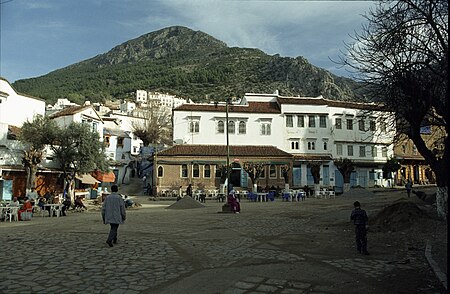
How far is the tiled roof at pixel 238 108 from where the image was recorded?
4656 centimetres

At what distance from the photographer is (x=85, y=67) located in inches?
6442

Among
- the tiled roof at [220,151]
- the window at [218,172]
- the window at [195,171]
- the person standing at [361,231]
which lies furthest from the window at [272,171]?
the person standing at [361,231]

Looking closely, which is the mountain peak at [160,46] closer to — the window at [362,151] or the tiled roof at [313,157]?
the window at [362,151]

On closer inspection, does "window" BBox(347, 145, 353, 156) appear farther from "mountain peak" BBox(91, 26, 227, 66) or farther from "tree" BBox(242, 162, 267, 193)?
"mountain peak" BBox(91, 26, 227, 66)

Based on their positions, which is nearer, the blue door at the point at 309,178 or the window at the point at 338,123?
the blue door at the point at 309,178

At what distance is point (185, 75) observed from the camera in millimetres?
126062

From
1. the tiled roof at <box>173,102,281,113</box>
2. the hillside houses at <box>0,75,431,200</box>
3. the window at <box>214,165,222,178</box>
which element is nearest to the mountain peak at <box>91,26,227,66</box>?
the tiled roof at <box>173,102,281,113</box>

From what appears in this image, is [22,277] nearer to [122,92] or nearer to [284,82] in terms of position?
[284,82]

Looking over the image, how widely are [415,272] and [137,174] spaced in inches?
2161

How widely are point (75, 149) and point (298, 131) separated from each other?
28.1m

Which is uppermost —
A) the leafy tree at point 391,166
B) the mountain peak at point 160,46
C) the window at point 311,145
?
the mountain peak at point 160,46

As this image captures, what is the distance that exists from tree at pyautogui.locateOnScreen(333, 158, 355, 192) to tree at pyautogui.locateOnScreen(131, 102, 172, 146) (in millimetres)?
38700

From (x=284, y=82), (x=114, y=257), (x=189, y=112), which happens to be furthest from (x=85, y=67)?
(x=114, y=257)

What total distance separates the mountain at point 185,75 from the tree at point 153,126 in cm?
1390
